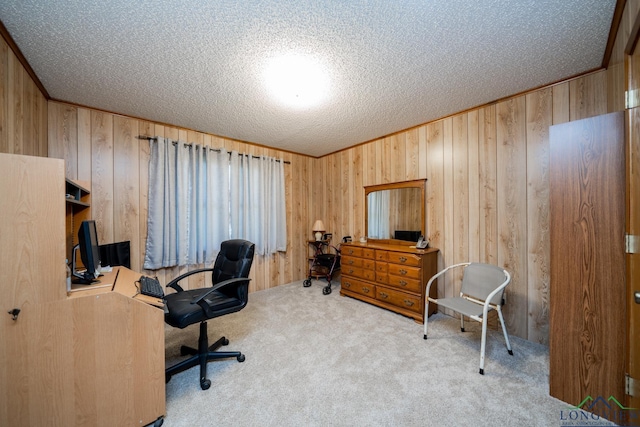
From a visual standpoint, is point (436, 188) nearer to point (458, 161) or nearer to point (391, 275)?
point (458, 161)

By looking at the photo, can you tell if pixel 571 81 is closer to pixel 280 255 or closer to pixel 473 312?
pixel 473 312

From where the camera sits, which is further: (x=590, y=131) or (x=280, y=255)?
(x=280, y=255)

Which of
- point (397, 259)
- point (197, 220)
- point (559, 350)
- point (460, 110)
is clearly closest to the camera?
point (559, 350)

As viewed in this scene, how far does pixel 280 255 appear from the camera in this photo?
4.09 m

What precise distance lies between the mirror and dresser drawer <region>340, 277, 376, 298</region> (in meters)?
0.77

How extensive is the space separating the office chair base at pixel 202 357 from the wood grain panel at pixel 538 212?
111 inches

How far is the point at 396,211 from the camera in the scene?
3361mm

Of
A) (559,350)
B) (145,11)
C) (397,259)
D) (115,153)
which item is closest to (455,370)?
(559,350)

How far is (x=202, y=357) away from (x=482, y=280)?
8.62 ft

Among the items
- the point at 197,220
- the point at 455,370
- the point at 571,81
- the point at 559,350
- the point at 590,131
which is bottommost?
the point at 455,370

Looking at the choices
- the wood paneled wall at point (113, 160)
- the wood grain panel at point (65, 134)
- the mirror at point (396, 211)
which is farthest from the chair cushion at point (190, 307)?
the mirror at point (396, 211)

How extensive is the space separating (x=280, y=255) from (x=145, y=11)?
11.2ft

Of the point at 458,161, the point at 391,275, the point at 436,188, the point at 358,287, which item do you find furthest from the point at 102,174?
the point at 458,161

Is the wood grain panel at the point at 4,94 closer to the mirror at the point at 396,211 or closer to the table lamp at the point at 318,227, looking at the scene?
the table lamp at the point at 318,227
